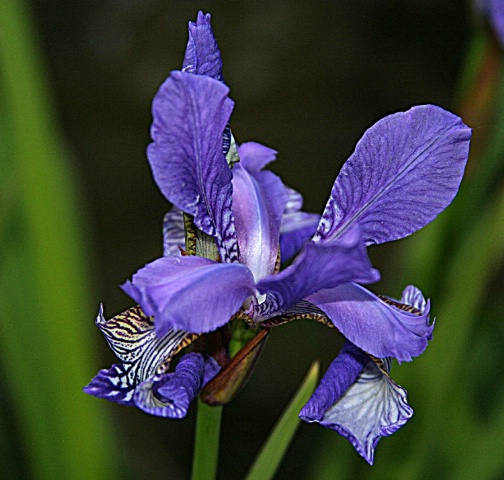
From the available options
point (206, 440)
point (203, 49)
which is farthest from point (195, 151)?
point (206, 440)

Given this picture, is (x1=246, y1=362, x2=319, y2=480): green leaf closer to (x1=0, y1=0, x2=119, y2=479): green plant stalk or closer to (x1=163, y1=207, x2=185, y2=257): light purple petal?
(x1=163, y1=207, x2=185, y2=257): light purple petal

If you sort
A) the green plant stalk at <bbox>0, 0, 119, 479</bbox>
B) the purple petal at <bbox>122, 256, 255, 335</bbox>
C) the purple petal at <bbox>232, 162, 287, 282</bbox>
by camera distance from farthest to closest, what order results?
the green plant stalk at <bbox>0, 0, 119, 479</bbox> < the purple petal at <bbox>232, 162, 287, 282</bbox> < the purple petal at <bbox>122, 256, 255, 335</bbox>

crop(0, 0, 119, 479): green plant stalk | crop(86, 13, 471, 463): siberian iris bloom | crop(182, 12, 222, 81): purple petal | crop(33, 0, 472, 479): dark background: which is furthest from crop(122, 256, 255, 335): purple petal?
crop(33, 0, 472, 479): dark background

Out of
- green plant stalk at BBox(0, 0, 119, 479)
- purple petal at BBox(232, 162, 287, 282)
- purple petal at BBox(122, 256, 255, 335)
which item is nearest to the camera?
purple petal at BBox(122, 256, 255, 335)

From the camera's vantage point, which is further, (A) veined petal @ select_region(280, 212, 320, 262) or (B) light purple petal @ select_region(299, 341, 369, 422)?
(A) veined petal @ select_region(280, 212, 320, 262)

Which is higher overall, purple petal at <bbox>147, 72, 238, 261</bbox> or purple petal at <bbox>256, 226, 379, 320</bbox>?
purple petal at <bbox>147, 72, 238, 261</bbox>

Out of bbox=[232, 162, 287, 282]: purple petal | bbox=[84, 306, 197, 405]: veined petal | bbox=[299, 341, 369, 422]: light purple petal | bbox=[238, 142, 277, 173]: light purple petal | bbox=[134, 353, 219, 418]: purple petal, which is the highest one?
bbox=[238, 142, 277, 173]: light purple petal

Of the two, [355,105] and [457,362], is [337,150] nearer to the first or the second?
[355,105]
